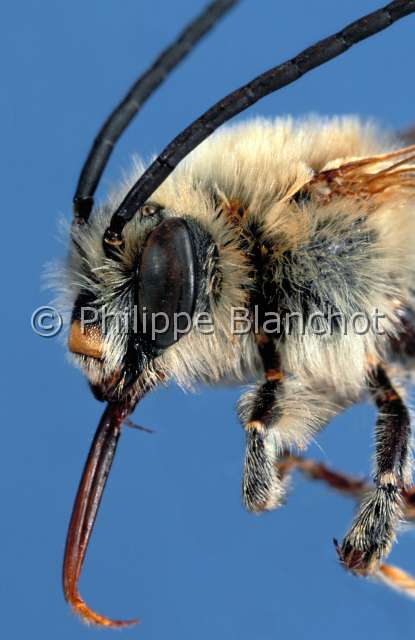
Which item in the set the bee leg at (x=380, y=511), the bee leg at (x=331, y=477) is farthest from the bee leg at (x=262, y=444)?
the bee leg at (x=331, y=477)

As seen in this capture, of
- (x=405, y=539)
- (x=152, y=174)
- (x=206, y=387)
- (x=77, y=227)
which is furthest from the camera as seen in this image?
(x=405, y=539)

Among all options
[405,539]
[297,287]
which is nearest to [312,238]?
[297,287]

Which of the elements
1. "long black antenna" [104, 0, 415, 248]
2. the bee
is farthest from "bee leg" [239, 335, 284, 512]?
"long black antenna" [104, 0, 415, 248]

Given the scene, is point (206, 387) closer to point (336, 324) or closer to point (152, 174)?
point (336, 324)

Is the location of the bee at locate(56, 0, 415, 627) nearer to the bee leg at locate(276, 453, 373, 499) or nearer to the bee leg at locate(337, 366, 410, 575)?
the bee leg at locate(337, 366, 410, 575)

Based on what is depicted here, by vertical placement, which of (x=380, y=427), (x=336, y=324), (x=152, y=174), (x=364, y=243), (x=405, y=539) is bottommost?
(x=405, y=539)

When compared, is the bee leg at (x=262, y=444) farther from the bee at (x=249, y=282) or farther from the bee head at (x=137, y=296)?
the bee head at (x=137, y=296)
